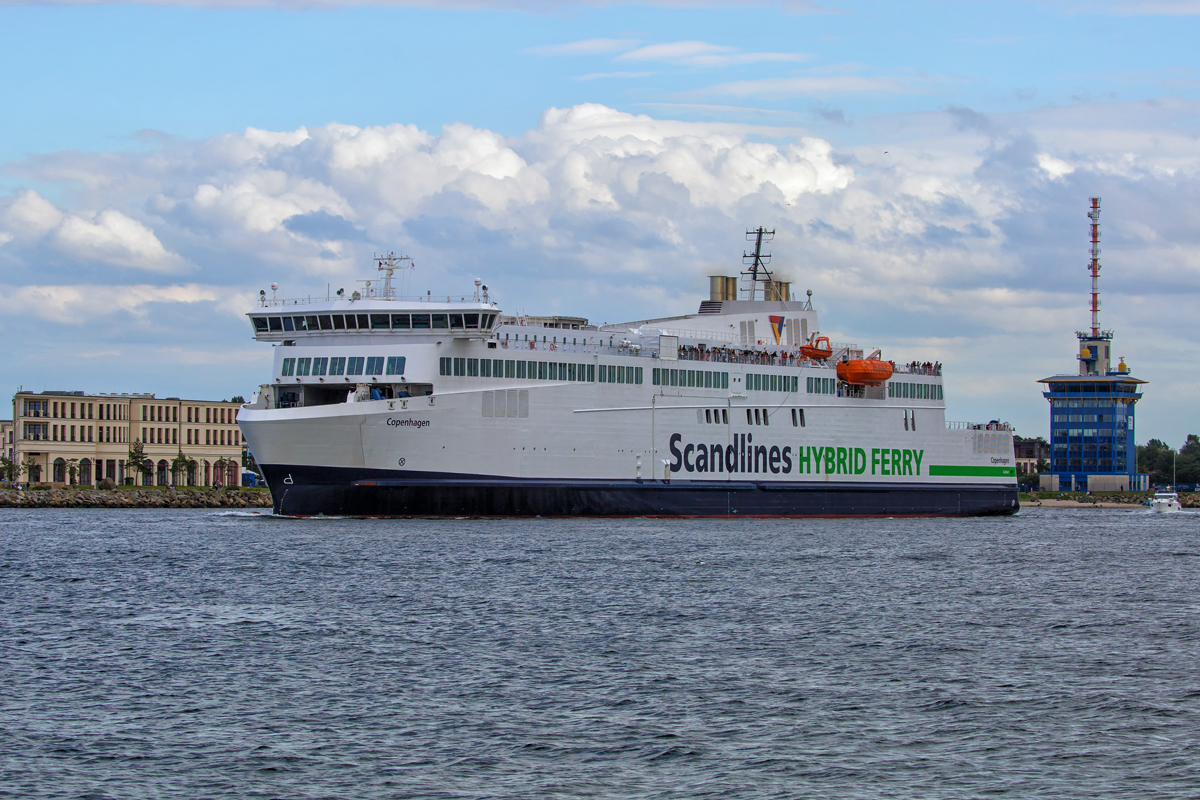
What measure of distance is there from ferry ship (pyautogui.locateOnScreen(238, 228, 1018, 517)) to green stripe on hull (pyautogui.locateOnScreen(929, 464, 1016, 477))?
151 mm

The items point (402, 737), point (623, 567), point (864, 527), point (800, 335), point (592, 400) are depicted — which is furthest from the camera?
point (800, 335)

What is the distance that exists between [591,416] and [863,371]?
1837 centimetres

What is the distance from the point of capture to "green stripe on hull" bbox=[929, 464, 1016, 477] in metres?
75.8

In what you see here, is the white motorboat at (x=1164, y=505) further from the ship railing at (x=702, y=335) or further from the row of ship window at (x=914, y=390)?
the ship railing at (x=702, y=335)

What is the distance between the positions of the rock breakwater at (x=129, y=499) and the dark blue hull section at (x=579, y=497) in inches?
1576

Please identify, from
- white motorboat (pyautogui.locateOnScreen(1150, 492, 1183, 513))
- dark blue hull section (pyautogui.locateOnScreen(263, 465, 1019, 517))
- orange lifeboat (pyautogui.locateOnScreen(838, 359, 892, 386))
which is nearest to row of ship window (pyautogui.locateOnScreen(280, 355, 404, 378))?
dark blue hull section (pyautogui.locateOnScreen(263, 465, 1019, 517))

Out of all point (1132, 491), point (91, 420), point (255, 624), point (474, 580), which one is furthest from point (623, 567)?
point (1132, 491)

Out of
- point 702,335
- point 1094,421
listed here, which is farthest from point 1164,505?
point 702,335

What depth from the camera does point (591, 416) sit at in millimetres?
60000

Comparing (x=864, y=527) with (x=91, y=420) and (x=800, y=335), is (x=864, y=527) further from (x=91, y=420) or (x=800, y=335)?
(x=91, y=420)

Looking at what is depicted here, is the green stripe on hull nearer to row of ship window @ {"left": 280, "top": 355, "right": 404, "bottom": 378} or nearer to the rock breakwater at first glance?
A: row of ship window @ {"left": 280, "top": 355, "right": 404, "bottom": 378}

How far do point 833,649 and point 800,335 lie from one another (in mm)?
49660

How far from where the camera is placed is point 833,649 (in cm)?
2594


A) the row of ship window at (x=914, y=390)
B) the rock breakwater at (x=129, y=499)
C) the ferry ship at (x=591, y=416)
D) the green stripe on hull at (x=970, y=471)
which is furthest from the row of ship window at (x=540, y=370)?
the rock breakwater at (x=129, y=499)
